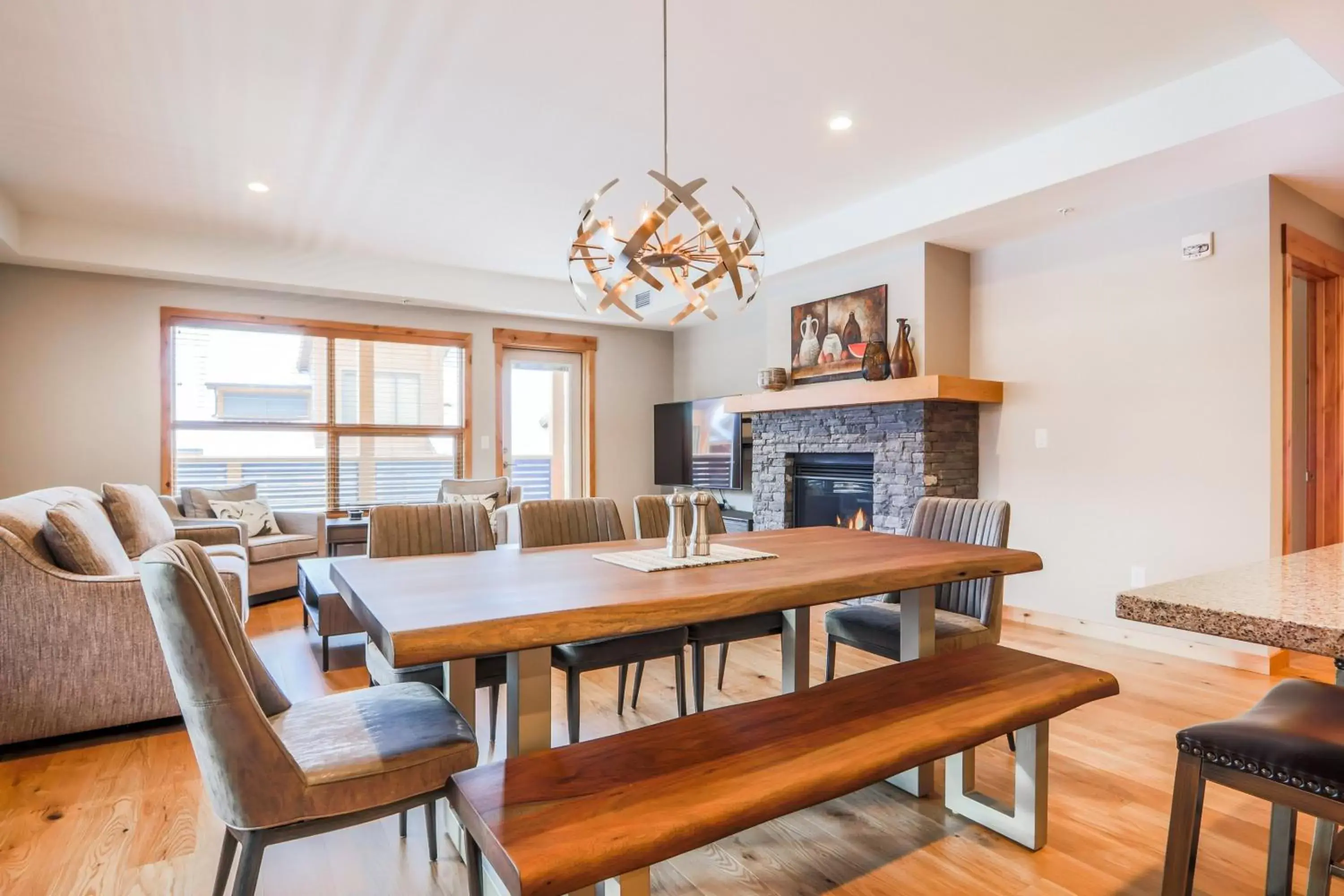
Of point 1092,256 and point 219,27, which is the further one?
point 1092,256

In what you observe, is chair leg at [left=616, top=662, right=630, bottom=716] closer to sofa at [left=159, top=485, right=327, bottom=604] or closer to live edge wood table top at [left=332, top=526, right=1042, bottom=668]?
live edge wood table top at [left=332, top=526, right=1042, bottom=668]

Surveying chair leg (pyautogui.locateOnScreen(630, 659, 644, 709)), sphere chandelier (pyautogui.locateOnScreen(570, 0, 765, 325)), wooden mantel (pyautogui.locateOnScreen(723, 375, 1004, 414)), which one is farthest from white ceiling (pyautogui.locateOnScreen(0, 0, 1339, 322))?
chair leg (pyautogui.locateOnScreen(630, 659, 644, 709))

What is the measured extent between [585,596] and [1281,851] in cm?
156

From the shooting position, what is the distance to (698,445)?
670 cm

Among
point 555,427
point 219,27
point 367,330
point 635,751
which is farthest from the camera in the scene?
point 555,427

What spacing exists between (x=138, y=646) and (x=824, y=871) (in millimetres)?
2638

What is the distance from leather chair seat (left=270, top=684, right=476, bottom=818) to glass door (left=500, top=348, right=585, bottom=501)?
5.29 metres

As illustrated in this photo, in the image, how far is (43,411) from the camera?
16.6 feet

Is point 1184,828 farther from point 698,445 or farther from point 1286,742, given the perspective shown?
point 698,445

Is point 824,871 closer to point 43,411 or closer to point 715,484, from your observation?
point 715,484

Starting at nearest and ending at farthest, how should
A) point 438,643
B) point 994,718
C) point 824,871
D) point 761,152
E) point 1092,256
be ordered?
point 438,643
point 994,718
point 824,871
point 761,152
point 1092,256

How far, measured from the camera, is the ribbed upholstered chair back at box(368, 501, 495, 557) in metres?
2.67

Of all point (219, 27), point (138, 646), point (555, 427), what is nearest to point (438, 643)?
point (138, 646)

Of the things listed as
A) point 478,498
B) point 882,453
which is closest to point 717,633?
point 882,453
